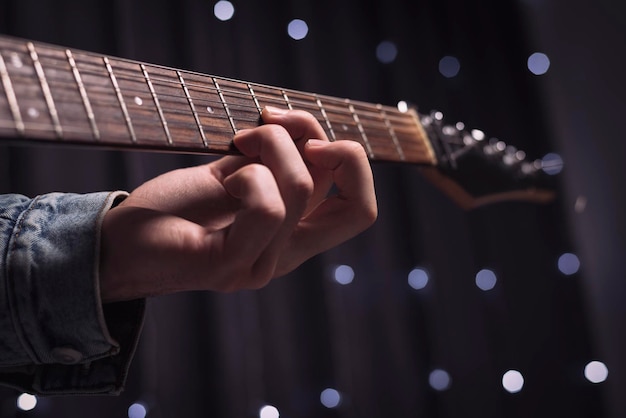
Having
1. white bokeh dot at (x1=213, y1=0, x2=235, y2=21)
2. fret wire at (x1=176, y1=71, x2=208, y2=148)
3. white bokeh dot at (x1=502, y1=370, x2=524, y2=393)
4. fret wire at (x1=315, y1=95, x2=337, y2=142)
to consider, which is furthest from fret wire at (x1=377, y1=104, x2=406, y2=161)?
white bokeh dot at (x1=502, y1=370, x2=524, y2=393)

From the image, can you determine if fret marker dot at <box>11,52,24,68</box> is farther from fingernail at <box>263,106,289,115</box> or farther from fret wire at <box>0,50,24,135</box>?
fingernail at <box>263,106,289,115</box>

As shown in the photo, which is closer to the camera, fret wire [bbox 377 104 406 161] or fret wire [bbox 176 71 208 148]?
fret wire [bbox 176 71 208 148]

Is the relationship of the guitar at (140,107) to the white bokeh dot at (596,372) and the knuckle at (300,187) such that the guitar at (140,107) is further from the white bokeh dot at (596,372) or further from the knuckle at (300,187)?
the white bokeh dot at (596,372)

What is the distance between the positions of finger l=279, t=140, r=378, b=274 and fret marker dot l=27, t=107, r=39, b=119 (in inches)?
11.2

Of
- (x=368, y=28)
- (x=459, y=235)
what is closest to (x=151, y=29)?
(x=368, y=28)

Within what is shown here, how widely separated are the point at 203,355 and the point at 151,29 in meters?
0.78

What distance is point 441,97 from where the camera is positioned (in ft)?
5.82

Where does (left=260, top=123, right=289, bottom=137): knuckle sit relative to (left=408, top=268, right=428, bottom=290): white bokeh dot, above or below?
above

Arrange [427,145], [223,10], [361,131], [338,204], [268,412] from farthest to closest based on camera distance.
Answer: [223,10]
[268,412]
[427,145]
[361,131]
[338,204]

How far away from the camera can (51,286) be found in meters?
0.52

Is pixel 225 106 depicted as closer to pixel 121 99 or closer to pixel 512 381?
pixel 121 99

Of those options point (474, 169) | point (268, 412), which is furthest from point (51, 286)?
point (268, 412)

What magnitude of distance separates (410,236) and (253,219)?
1.22 meters

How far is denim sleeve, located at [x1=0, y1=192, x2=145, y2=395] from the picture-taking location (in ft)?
1.70
